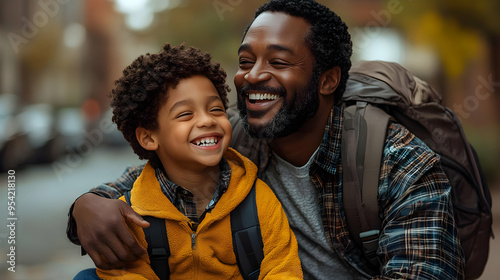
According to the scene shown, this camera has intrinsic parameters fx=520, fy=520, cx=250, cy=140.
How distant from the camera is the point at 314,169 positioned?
2.43 metres

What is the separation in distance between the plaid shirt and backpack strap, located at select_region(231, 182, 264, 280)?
16.4 inches

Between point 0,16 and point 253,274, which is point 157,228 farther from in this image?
point 0,16

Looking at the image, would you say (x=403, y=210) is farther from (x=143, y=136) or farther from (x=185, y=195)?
(x=143, y=136)

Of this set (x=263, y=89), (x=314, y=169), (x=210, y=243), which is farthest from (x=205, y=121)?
(x=314, y=169)

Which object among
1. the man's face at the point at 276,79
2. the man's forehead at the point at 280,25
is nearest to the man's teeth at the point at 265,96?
the man's face at the point at 276,79

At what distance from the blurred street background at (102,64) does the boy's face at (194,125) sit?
3.93 metres

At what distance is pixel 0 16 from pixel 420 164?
29.2ft

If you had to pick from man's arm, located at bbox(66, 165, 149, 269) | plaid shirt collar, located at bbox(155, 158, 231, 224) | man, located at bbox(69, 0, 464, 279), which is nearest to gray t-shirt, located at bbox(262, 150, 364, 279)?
man, located at bbox(69, 0, 464, 279)

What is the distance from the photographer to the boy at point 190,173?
6.93ft

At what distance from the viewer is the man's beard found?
240 centimetres

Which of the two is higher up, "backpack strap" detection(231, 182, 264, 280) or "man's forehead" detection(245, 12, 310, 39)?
"man's forehead" detection(245, 12, 310, 39)

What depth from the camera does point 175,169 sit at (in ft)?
7.48

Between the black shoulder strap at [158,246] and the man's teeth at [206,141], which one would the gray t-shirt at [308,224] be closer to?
the man's teeth at [206,141]

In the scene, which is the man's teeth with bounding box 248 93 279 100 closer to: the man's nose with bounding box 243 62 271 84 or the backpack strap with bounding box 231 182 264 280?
the man's nose with bounding box 243 62 271 84
